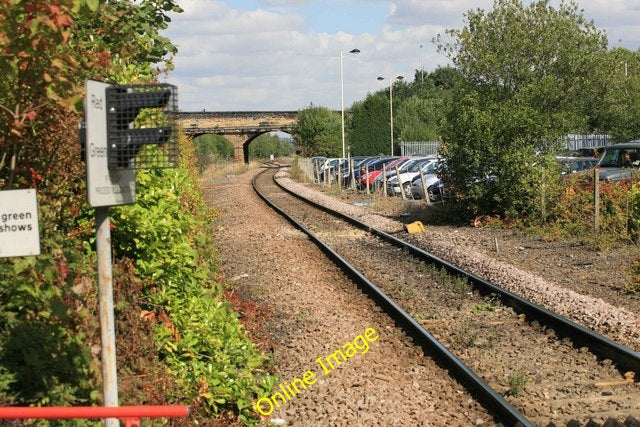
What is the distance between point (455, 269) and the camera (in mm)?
13703

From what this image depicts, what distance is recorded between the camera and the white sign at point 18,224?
4.19 metres

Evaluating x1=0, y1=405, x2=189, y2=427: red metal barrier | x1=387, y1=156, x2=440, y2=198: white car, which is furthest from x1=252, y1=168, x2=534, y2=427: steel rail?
x1=387, y1=156, x2=440, y2=198: white car

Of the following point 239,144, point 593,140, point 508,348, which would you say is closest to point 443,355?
point 508,348

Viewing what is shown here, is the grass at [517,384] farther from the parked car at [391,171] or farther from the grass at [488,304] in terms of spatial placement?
the parked car at [391,171]

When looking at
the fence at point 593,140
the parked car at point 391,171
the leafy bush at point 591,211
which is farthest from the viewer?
the fence at point 593,140

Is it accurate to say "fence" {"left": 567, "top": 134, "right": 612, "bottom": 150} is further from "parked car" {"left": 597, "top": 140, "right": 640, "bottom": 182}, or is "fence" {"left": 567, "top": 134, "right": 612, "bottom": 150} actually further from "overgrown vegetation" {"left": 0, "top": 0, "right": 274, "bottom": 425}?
"overgrown vegetation" {"left": 0, "top": 0, "right": 274, "bottom": 425}

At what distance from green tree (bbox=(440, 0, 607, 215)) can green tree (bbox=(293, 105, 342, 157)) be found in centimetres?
5018

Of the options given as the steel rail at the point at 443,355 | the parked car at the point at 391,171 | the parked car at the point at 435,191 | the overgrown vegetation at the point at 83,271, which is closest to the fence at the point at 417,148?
the parked car at the point at 391,171

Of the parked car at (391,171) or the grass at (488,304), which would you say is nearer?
the grass at (488,304)

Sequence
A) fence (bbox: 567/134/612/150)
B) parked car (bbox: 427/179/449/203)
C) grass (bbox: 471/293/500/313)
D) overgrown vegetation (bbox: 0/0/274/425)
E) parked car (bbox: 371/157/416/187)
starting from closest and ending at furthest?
overgrown vegetation (bbox: 0/0/274/425) < grass (bbox: 471/293/500/313) < parked car (bbox: 427/179/449/203) < parked car (bbox: 371/157/416/187) < fence (bbox: 567/134/612/150)

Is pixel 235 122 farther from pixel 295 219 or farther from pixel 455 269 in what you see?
pixel 455 269

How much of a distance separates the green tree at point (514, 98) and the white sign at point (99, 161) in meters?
16.7

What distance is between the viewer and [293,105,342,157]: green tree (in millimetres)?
77125

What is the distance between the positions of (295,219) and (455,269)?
1150 cm
